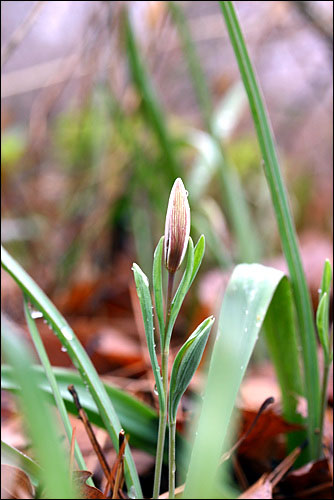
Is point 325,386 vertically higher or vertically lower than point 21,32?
lower

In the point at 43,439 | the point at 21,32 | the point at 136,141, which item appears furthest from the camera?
the point at 136,141

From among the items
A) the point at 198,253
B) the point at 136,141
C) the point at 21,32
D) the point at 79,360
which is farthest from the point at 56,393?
the point at 136,141

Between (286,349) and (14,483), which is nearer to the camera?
(14,483)

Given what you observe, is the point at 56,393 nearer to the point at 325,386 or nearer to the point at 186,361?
the point at 186,361

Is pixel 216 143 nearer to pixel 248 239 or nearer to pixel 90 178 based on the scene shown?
pixel 248 239

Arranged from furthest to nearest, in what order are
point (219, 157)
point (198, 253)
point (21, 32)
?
point (219, 157)
point (21, 32)
point (198, 253)

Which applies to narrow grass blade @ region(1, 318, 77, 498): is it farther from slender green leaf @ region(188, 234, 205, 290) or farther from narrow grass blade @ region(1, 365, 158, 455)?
narrow grass blade @ region(1, 365, 158, 455)

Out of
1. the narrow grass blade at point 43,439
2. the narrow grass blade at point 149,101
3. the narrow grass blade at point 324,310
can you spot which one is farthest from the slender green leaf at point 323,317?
the narrow grass blade at point 149,101
